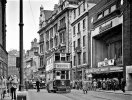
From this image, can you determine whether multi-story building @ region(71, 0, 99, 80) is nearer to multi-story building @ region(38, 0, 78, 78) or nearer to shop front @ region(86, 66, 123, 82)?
shop front @ region(86, 66, 123, 82)

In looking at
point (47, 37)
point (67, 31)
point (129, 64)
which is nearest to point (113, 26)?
point (129, 64)

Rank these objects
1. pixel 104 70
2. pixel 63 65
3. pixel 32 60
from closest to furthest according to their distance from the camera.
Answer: pixel 63 65 < pixel 104 70 < pixel 32 60

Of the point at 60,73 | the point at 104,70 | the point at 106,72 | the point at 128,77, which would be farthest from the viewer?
the point at 104,70

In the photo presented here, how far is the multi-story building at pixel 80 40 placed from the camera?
52.4 metres

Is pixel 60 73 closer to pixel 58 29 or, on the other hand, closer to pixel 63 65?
pixel 63 65

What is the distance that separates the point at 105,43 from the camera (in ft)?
162

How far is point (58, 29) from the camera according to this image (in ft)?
226

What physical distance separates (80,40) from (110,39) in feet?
33.1

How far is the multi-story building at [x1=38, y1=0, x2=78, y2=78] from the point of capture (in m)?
64.0

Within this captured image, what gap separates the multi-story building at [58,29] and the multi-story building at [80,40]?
12.1 ft

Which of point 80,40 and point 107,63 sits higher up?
point 80,40

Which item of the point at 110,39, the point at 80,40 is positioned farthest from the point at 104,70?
the point at 80,40

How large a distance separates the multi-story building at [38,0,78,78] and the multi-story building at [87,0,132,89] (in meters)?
8.67

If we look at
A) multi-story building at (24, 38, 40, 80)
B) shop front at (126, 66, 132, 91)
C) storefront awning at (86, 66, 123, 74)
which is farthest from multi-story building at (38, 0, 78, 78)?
shop front at (126, 66, 132, 91)
